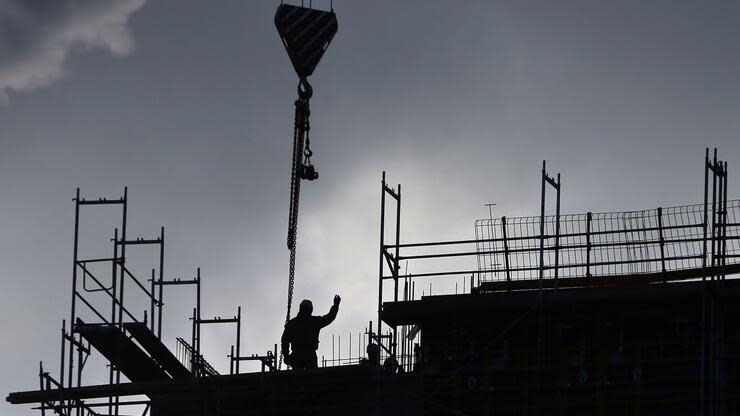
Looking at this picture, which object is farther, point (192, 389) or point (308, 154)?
point (308, 154)

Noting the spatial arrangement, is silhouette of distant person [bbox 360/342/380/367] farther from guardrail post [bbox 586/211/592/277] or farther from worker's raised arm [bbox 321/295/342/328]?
guardrail post [bbox 586/211/592/277]

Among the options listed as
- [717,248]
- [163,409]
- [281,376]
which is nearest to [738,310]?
[717,248]

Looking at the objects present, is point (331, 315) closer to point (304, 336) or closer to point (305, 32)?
point (304, 336)

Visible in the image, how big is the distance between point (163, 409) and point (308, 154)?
601 centimetres

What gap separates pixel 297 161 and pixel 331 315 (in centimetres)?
460

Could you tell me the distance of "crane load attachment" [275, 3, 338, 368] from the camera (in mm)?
42594

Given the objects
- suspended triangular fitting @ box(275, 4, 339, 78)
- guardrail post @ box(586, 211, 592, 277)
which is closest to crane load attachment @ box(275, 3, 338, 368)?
suspended triangular fitting @ box(275, 4, 339, 78)

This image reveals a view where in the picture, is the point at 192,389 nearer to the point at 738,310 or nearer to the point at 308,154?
the point at 308,154

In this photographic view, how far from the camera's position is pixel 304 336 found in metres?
39.8

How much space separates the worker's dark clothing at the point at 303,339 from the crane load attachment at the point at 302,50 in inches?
104

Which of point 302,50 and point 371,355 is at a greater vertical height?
point 302,50

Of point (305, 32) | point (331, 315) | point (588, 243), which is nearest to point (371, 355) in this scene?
point (331, 315)

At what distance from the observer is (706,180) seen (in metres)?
38.0

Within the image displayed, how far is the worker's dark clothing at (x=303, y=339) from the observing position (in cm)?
3981
